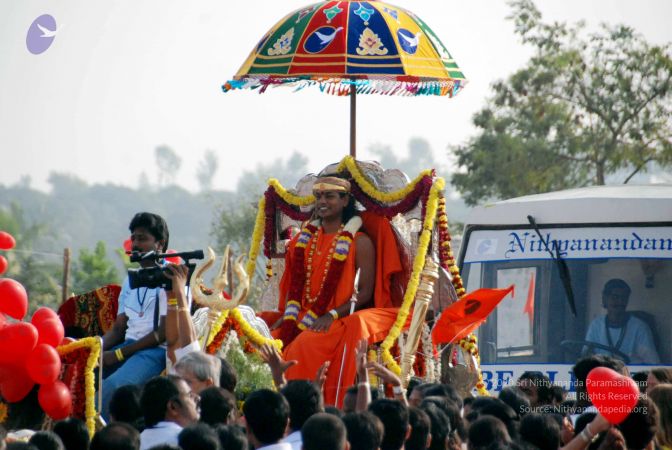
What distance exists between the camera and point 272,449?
6.11 m

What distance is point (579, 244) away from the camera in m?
11.4

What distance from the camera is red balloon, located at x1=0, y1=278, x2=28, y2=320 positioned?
8602 millimetres

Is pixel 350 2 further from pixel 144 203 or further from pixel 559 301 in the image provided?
pixel 144 203

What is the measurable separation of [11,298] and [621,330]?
4998 mm

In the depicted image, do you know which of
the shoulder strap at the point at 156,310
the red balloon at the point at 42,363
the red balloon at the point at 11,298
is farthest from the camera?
the shoulder strap at the point at 156,310

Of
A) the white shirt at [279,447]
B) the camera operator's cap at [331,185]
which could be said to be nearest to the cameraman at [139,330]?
the camera operator's cap at [331,185]

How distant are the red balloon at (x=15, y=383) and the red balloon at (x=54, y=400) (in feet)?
0.31

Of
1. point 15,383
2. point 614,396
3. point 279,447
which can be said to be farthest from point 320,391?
point 15,383

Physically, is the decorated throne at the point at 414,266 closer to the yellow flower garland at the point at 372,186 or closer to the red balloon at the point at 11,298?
the yellow flower garland at the point at 372,186

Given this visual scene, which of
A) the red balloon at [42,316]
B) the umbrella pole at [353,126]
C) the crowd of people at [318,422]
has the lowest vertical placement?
the crowd of people at [318,422]

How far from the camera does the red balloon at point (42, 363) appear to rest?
27.2ft

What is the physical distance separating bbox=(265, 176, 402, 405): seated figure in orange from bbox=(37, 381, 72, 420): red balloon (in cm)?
212

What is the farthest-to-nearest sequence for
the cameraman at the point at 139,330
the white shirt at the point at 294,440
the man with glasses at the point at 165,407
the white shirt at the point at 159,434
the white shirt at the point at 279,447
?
the cameraman at the point at 139,330 < the man with glasses at the point at 165,407 < the white shirt at the point at 159,434 < the white shirt at the point at 294,440 < the white shirt at the point at 279,447

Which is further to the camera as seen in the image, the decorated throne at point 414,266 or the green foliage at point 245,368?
the decorated throne at point 414,266
